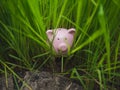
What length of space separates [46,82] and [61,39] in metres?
0.14

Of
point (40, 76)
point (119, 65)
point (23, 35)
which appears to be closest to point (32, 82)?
point (40, 76)

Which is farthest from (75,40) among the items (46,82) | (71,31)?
(46,82)

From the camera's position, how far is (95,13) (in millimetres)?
921

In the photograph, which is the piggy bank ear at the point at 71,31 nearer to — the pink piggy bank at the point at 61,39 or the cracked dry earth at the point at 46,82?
the pink piggy bank at the point at 61,39

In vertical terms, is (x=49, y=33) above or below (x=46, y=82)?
above

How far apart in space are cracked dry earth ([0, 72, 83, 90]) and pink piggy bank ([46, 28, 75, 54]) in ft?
0.27

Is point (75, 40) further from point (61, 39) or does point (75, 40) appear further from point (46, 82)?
point (46, 82)

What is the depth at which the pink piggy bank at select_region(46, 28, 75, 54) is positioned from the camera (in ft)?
3.25

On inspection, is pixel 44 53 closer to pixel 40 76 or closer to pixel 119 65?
pixel 40 76

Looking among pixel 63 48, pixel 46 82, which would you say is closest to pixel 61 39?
pixel 63 48

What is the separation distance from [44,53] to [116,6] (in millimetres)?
255

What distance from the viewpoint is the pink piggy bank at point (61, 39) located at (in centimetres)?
99

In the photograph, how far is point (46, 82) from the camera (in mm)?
1000

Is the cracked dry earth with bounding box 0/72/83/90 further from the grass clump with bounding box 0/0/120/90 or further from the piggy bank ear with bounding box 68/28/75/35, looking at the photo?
the piggy bank ear with bounding box 68/28/75/35
